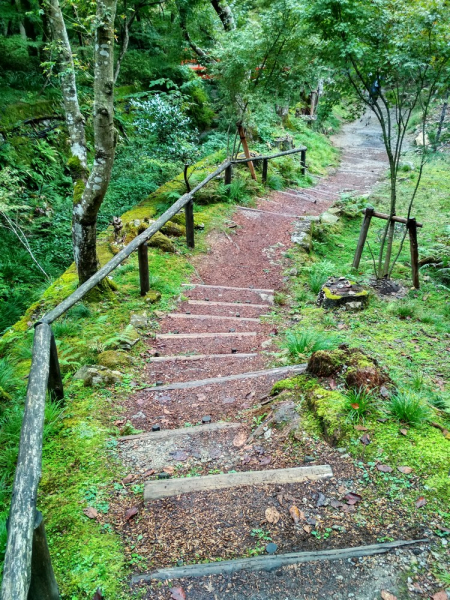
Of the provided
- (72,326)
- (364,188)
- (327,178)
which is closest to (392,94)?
(72,326)

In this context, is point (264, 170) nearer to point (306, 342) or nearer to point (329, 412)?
point (306, 342)

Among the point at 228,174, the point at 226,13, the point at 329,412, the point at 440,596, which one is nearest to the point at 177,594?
Answer: the point at 440,596

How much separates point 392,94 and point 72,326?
6220 mm

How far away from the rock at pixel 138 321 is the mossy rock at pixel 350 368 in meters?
2.83

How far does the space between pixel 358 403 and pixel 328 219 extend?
28.9ft

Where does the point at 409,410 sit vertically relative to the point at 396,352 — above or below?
above

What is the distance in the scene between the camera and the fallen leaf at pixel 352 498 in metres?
2.55

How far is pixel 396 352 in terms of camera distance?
4785mm

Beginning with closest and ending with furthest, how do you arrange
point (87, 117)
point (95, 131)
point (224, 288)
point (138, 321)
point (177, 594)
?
point (177, 594) < point (95, 131) < point (138, 321) < point (224, 288) < point (87, 117)

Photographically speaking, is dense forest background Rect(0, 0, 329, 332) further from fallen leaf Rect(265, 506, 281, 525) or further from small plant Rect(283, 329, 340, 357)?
fallen leaf Rect(265, 506, 281, 525)

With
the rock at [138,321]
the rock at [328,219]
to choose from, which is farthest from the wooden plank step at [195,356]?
the rock at [328,219]

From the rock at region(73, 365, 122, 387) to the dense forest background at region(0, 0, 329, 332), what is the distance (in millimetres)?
4258

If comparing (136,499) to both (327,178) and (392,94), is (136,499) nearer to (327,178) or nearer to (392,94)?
(392,94)

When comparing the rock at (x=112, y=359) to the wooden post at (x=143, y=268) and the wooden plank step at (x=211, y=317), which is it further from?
the wooden post at (x=143, y=268)
